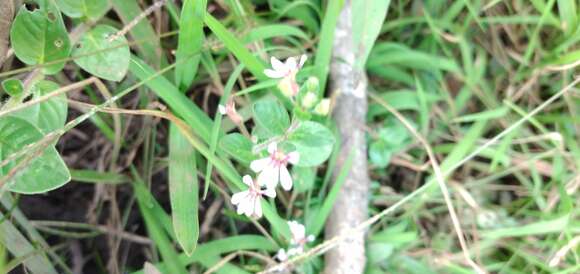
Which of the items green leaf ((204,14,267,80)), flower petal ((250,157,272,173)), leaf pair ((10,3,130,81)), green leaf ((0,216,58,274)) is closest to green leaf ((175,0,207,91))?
green leaf ((204,14,267,80))

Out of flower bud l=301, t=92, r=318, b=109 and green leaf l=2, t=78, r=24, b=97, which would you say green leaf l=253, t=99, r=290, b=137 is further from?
green leaf l=2, t=78, r=24, b=97

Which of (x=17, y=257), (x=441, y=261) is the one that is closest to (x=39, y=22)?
(x=17, y=257)

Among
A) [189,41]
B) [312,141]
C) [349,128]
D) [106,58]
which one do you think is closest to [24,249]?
[106,58]

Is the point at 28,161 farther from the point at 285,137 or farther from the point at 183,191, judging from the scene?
the point at 285,137

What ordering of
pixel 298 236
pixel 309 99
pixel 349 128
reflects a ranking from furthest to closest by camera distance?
pixel 349 128, pixel 298 236, pixel 309 99

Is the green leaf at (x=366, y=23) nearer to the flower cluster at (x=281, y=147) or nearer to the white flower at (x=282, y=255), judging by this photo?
the flower cluster at (x=281, y=147)

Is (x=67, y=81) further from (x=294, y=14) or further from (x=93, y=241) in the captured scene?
(x=294, y=14)

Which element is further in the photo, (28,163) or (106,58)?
(106,58)
